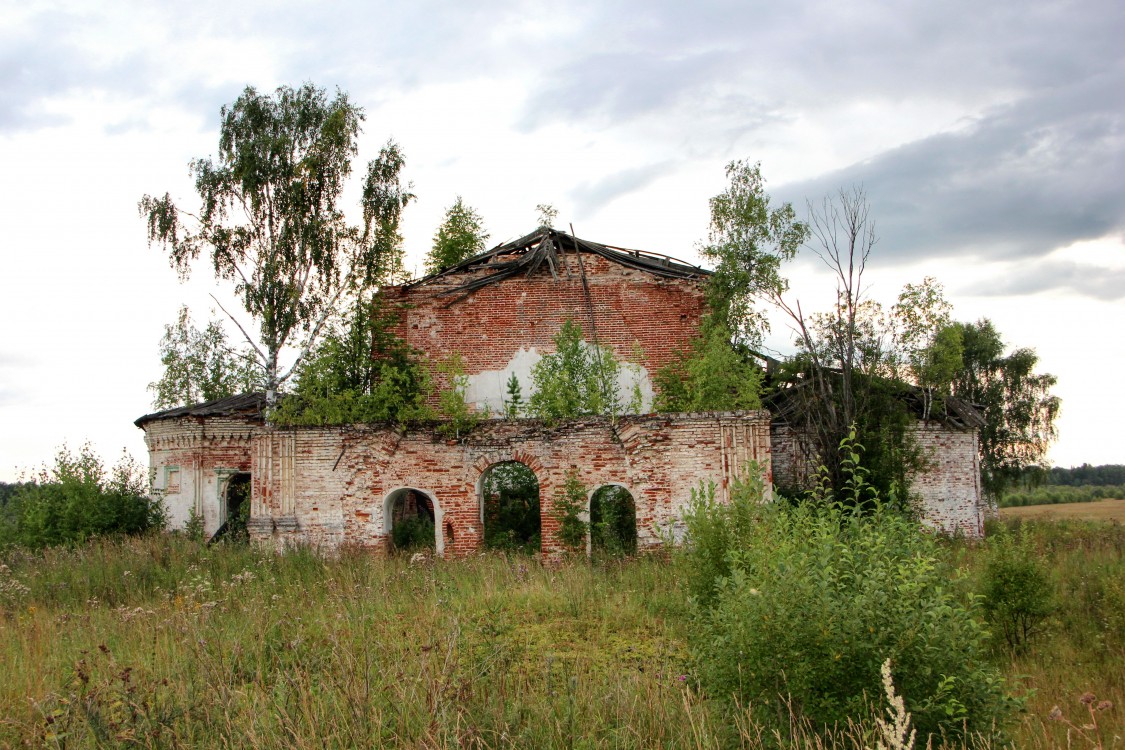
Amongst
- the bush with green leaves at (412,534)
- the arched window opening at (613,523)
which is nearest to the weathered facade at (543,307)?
the bush with green leaves at (412,534)

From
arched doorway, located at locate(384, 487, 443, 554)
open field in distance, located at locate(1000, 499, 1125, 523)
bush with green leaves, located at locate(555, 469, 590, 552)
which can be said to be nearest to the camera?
bush with green leaves, located at locate(555, 469, 590, 552)

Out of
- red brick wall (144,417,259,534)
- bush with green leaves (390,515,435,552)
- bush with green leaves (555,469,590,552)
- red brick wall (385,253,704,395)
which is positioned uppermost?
red brick wall (385,253,704,395)

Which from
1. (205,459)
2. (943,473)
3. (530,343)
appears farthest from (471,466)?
(943,473)

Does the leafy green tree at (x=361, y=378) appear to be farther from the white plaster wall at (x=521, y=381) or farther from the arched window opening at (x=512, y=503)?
the arched window opening at (x=512, y=503)

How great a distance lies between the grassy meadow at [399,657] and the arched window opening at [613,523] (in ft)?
2.85

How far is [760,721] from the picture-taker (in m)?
4.88

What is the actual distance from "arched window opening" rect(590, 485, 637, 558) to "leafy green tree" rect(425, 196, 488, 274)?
10.8m

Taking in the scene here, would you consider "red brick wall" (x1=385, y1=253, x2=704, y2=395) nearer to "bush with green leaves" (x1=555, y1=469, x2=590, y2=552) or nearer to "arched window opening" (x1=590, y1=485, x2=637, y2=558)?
"arched window opening" (x1=590, y1=485, x2=637, y2=558)

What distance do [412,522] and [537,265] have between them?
6.51m

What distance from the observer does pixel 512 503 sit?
16.9m

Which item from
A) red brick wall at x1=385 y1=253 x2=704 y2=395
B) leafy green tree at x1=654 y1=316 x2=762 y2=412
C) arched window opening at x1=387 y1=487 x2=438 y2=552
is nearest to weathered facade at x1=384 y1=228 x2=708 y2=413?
red brick wall at x1=385 y1=253 x2=704 y2=395

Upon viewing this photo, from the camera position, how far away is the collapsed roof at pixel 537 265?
19.7 metres

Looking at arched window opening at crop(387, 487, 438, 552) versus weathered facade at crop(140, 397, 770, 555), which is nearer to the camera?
weathered facade at crop(140, 397, 770, 555)

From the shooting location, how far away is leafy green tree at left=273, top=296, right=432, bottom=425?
1464cm
